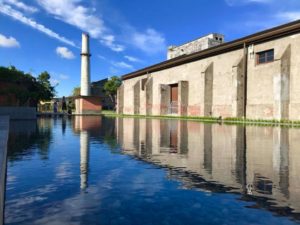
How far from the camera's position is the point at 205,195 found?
4781 mm

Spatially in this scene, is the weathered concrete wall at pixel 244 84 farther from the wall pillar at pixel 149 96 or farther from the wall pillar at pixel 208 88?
the wall pillar at pixel 149 96

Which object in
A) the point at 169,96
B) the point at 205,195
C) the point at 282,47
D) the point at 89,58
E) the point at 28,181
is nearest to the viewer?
the point at 205,195

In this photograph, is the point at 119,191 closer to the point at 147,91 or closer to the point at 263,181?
the point at 263,181

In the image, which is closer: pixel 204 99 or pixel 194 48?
pixel 204 99

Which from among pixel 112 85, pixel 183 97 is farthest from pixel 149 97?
pixel 112 85

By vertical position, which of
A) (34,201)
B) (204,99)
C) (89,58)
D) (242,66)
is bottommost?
(34,201)

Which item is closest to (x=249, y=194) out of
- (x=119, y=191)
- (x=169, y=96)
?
(x=119, y=191)

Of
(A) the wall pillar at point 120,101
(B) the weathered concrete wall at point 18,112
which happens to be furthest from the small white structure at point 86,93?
(B) the weathered concrete wall at point 18,112

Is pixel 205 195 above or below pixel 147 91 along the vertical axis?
below

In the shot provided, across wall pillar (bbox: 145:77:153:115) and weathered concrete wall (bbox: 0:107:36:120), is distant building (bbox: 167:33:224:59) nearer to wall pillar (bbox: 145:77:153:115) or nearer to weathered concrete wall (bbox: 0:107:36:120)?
wall pillar (bbox: 145:77:153:115)

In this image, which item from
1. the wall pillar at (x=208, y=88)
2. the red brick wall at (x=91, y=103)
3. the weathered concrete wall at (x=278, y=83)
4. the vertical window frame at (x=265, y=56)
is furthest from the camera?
the red brick wall at (x=91, y=103)

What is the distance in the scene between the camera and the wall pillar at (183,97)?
3928 cm

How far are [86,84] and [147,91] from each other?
52.6 feet

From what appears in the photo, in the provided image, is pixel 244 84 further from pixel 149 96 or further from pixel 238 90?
pixel 149 96
